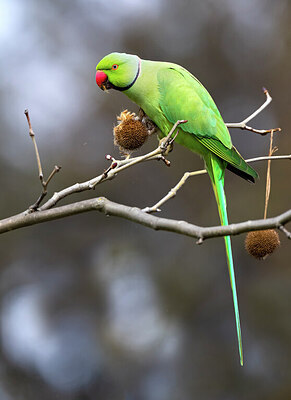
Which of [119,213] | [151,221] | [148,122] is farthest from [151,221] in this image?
[148,122]

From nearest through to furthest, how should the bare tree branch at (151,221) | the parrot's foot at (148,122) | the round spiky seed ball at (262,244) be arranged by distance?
the bare tree branch at (151,221)
the round spiky seed ball at (262,244)
the parrot's foot at (148,122)

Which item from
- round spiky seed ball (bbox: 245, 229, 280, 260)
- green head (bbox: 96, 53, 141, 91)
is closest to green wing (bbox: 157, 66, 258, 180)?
green head (bbox: 96, 53, 141, 91)

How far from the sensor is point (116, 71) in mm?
1996

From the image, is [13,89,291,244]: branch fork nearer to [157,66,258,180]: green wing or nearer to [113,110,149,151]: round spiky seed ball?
[113,110,149,151]: round spiky seed ball

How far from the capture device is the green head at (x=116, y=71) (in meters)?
2.00

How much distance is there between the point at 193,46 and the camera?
16.8 feet

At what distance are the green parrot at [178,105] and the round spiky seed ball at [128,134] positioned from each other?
32 centimetres

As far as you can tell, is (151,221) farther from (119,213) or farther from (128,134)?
(128,134)

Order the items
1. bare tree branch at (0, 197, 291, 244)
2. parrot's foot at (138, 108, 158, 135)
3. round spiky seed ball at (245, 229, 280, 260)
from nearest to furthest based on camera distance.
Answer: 1. bare tree branch at (0, 197, 291, 244)
2. round spiky seed ball at (245, 229, 280, 260)
3. parrot's foot at (138, 108, 158, 135)

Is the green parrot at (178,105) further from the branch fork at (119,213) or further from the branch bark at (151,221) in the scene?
the branch bark at (151,221)

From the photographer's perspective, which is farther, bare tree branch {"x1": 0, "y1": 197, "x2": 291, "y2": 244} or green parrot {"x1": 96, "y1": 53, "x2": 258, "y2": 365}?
green parrot {"x1": 96, "y1": 53, "x2": 258, "y2": 365}

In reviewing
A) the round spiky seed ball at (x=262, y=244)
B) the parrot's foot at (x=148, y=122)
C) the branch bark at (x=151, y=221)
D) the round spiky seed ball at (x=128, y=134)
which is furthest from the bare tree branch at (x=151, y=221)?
the parrot's foot at (x=148, y=122)

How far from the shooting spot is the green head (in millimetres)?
1996

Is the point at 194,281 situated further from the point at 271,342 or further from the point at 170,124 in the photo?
the point at 170,124
